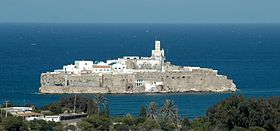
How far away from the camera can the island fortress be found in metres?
85.0

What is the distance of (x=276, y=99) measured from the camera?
58469mm

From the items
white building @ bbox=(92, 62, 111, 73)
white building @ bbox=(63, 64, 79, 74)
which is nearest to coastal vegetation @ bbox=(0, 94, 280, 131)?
white building @ bbox=(63, 64, 79, 74)

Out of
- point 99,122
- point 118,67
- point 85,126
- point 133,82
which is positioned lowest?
point 85,126

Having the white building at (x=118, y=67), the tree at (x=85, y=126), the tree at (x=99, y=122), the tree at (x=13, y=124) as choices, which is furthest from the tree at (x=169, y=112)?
the white building at (x=118, y=67)

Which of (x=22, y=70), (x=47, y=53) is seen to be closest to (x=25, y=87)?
(x=22, y=70)

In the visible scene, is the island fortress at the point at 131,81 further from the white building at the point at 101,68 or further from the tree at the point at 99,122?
the tree at the point at 99,122

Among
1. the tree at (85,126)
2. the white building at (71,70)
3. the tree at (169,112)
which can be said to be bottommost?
the tree at (85,126)

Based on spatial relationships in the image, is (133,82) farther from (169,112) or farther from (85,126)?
(85,126)

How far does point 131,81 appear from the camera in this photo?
283 ft

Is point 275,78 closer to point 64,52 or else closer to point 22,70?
point 22,70

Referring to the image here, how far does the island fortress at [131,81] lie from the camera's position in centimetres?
8500

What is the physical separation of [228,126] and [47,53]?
77.7m

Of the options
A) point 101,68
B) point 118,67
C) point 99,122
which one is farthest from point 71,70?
point 99,122

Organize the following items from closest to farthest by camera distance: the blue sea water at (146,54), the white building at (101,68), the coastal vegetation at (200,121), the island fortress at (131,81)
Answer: the coastal vegetation at (200,121) → the blue sea water at (146,54) → the island fortress at (131,81) → the white building at (101,68)
